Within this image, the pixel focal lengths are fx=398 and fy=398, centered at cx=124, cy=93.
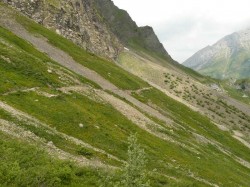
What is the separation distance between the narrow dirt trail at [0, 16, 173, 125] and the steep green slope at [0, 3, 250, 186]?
5.16m

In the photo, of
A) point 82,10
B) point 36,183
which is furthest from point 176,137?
point 82,10

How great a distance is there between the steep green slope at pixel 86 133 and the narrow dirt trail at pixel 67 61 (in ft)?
16.9

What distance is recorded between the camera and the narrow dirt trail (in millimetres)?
88188

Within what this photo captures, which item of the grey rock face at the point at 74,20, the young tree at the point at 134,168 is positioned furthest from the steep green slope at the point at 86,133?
the grey rock face at the point at 74,20

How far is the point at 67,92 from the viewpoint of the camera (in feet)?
217

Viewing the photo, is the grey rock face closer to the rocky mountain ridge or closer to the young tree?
the rocky mountain ridge

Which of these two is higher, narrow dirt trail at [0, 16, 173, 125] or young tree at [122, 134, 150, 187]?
young tree at [122, 134, 150, 187]

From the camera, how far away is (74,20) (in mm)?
142000

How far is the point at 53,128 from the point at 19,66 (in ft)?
76.4

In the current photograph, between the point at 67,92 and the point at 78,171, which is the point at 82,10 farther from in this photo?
the point at 78,171

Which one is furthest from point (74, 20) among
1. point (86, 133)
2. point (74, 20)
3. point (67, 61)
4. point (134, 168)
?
point (134, 168)

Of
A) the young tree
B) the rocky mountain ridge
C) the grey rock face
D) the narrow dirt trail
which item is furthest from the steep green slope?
the rocky mountain ridge

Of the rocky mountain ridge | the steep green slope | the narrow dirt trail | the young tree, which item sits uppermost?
the rocky mountain ridge

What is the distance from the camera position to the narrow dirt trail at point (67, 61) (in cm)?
8819
